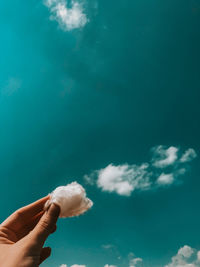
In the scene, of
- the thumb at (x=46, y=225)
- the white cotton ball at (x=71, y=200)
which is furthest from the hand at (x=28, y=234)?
the white cotton ball at (x=71, y=200)

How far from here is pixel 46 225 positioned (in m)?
3.77

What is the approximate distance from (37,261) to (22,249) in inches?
13.6

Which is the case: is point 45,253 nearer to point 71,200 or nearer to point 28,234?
point 28,234

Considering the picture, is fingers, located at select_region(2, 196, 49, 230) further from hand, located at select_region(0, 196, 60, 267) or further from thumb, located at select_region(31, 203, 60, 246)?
thumb, located at select_region(31, 203, 60, 246)

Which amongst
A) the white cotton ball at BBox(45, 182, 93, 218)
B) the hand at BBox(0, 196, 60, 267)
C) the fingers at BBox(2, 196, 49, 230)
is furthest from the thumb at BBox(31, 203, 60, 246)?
the fingers at BBox(2, 196, 49, 230)

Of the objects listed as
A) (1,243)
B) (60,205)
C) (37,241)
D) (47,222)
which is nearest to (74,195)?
(60,205)

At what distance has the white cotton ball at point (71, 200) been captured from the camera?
13.7 feet

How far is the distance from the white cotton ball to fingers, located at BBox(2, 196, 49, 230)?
787mm

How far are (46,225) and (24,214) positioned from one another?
60.6 inches

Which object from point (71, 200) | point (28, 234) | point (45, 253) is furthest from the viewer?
point (45, 253)

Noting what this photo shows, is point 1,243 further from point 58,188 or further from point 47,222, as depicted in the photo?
point 58,188

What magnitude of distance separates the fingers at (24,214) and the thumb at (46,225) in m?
1.00

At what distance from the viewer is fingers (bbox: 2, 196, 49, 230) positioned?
4.91 meters

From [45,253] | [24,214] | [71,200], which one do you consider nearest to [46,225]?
[71,200]
